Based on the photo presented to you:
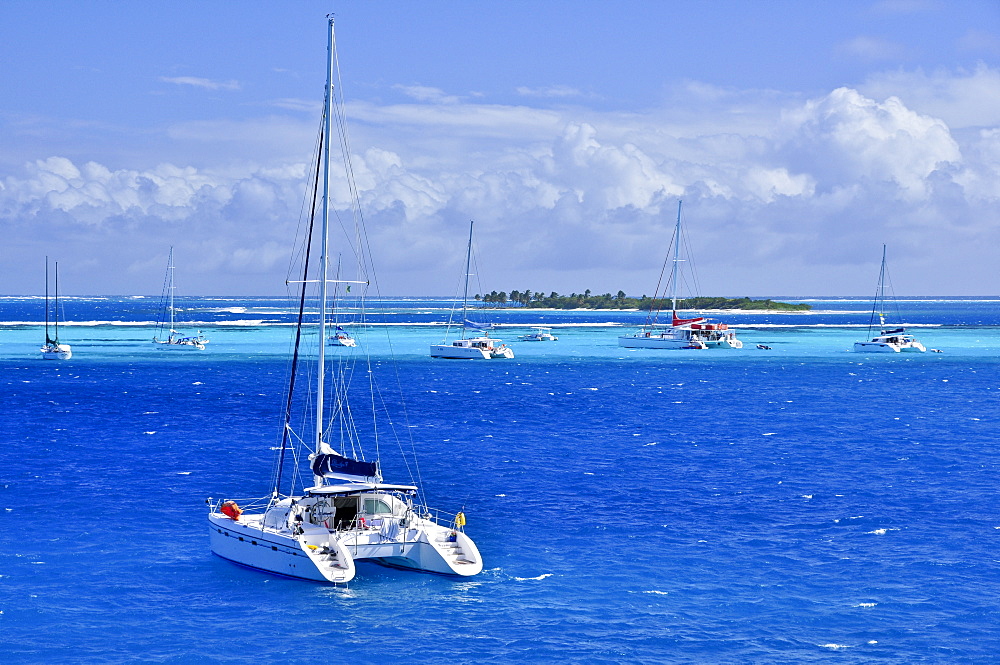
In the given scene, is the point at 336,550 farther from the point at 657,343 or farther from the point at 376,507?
the point at 657,343

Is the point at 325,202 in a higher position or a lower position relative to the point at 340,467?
higher

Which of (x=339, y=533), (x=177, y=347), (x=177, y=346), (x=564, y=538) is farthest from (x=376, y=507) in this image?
(x=177, y=346)

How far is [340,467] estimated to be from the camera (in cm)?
3750

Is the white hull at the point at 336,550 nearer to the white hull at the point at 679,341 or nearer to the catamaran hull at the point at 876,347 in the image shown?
the white hull at the point at 679,341

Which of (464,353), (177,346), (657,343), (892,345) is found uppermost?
(892,345)

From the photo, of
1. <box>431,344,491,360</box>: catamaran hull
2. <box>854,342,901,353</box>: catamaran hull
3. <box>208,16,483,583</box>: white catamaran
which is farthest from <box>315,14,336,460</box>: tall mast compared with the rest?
<box>854,342,901,353</box>: catamaran hull

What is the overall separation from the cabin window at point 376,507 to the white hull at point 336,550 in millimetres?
771

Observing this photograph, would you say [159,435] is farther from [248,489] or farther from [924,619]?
[924,619]

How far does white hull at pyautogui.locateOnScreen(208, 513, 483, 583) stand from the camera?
33875mm

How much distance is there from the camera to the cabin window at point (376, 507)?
36.0 meters

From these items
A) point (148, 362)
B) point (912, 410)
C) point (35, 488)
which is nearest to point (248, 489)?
point (35, 488)

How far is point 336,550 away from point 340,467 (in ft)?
13.2

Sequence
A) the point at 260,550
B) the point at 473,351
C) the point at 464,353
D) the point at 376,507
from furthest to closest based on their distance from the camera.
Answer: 1. the point at 464,353
2. the point at 473,351
3. the point at 376,507
4. the point at 260,550

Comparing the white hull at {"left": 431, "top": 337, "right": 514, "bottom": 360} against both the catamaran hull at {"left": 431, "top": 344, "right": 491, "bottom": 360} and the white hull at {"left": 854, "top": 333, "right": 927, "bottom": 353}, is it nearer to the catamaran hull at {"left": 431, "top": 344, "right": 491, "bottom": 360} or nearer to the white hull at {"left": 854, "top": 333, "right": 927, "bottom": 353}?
the catamaran hull at {"left": 431, "top": 344, "right": 491, "bottom": 360}
